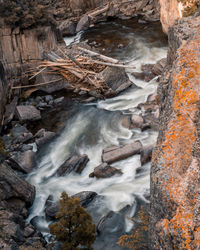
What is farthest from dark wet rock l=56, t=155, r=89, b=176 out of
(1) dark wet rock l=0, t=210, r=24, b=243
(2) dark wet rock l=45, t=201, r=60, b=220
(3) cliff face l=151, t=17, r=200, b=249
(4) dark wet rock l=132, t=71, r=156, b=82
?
(4) dark wet rock l=132, t=71, r=156, b=82

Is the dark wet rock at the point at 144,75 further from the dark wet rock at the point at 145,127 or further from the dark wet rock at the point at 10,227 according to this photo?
the dark wet rock at the point at 10,227

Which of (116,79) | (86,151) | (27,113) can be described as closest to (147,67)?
(116,79)

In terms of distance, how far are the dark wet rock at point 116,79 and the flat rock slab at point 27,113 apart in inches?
152

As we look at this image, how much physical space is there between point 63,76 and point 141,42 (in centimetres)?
636

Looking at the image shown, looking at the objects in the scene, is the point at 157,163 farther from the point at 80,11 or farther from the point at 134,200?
the point at 80,11

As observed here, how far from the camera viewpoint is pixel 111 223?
7992 mm

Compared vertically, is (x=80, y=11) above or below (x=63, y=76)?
above

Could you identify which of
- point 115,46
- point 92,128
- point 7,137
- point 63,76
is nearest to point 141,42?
point 115,46

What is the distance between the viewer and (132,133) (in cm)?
1214

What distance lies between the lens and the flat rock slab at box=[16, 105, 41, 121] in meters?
13.9

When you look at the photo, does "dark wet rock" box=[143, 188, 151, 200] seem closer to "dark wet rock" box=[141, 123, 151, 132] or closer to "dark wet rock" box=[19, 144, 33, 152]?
"dark wet rock" box=[141, 123, 151, 132]

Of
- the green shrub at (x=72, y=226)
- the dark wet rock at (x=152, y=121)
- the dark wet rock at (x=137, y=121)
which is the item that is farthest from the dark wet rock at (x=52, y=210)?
the dark wet rock at (x=152, y=121)

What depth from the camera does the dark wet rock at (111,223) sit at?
25.6 feet

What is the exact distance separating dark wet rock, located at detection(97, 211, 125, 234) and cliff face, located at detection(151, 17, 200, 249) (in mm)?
3598
